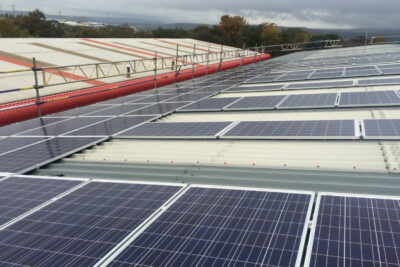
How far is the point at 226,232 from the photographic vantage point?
4496 millimetres

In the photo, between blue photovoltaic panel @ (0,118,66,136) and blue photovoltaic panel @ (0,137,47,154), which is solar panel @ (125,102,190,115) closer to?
blue photovoltaic panel @ (0,118,66,136)

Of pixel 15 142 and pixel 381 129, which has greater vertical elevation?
pixel 381 129

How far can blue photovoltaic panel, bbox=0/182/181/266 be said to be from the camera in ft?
14.4

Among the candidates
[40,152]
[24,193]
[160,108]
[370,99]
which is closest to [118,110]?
[160,108]

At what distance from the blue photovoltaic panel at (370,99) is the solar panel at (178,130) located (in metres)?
4.68

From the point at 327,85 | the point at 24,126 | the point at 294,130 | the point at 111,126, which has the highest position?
the point at 327,85

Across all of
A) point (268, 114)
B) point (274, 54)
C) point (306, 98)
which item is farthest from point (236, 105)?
point (274, 54)

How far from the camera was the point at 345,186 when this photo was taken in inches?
229

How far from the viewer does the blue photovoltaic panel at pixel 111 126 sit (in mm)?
10680

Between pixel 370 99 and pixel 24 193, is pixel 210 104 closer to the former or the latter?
pixel 370 99

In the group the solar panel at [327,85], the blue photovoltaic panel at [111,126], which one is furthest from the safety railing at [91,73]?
the solar panel at [327,85]

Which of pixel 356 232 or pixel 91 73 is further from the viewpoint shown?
pixel 91 73

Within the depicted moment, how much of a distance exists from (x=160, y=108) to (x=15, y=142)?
230 inches

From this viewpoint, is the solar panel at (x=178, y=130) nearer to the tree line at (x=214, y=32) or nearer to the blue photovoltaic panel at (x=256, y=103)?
the blue photovoltaic panel at (x=256, y=103)
